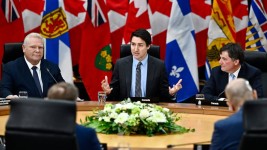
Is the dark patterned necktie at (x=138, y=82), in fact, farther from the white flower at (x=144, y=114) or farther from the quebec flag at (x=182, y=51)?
the white flower at (x=144, y=114)

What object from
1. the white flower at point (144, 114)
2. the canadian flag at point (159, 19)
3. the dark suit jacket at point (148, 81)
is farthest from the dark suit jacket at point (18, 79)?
the canadian flag at point (159, 19)

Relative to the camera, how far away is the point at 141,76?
8.52 metres

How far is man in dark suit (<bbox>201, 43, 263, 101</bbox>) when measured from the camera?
801 centimetres

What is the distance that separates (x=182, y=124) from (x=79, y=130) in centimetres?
196

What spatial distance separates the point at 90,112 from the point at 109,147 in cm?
191

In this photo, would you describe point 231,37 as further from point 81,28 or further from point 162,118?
point 162,118

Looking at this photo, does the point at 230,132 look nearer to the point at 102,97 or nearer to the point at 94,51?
the point at 102,97

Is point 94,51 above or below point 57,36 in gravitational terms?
below

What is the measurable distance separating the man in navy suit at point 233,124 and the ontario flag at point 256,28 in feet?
17.9

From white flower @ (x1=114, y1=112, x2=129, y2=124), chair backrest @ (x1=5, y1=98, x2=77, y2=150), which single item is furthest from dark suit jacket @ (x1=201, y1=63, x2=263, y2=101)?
chair backrest @ (x1=5, y1=98, x2=77, y2=150)

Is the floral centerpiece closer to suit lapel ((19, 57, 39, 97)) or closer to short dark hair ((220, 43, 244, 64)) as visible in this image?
suit lapel ((19, 57, 39, 97))

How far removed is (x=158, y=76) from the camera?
27.8ft

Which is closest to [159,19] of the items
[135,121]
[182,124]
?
[182,124]

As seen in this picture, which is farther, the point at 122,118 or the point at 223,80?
the point at 223,80
